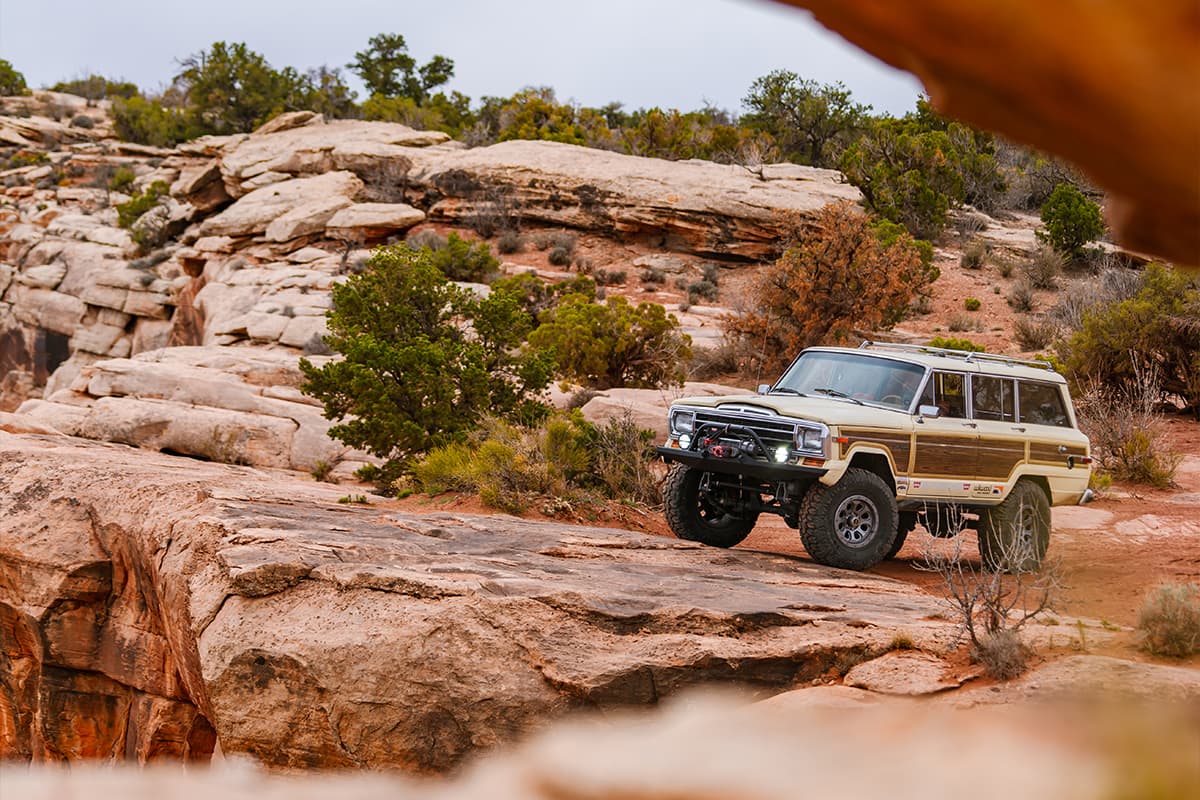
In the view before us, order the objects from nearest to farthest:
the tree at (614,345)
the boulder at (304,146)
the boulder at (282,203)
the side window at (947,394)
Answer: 1. the side window at (947,394)
2. the tree at (614,345)
3. the boulder at (282,203)
4. the boulder at (304,146)

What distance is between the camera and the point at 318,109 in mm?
47188

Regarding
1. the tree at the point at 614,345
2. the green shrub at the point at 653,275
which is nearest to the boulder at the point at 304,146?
the green shrub at the point at 653,275

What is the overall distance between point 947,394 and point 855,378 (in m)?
0.87

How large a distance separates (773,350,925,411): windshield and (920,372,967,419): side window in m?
0.13

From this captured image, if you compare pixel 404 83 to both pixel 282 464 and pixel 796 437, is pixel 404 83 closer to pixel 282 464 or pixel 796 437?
pixel 282 464

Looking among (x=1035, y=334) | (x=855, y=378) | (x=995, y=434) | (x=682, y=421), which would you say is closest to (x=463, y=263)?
(x=1035, y=334)

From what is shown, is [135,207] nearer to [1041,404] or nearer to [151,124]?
[151,124]

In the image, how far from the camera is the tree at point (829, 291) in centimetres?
2227

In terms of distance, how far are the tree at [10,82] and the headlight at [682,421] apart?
6442 centimetres

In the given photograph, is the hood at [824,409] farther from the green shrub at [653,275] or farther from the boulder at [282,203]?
the boulder at [282,203]

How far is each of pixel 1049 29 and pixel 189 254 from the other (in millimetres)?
34537

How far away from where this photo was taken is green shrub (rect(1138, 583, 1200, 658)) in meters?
5.89

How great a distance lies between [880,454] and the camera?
934cm

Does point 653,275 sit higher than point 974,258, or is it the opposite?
point 974,258
